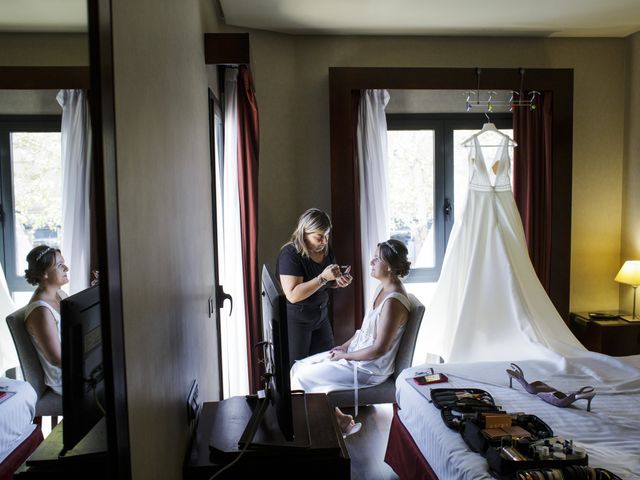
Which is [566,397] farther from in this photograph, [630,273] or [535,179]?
[535,179]

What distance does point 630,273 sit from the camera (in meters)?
4.20

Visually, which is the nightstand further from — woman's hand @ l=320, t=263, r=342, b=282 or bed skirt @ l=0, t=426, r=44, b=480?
bed skirt @ l=0, t=426, r=44, b=480

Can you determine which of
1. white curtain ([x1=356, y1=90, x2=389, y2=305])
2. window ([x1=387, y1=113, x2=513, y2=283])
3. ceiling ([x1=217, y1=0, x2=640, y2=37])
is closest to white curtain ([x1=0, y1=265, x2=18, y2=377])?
ceiling ([x1=217, y1=0, x2=640, y2=37])

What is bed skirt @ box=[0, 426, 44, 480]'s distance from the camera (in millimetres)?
462

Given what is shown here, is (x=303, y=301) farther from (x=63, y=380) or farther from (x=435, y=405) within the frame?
(x=63, y=380)

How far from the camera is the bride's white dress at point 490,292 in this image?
142 inches

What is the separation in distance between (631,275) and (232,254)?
9.82 ft

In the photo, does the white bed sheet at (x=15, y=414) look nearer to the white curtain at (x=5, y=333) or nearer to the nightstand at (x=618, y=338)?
the white curtain at (x=5, y=333)

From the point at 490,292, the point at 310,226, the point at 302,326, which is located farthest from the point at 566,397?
the point at 310,226

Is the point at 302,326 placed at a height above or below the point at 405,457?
above

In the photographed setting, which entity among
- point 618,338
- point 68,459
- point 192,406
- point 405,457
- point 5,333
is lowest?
point 405,457

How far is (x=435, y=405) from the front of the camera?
8.02ft

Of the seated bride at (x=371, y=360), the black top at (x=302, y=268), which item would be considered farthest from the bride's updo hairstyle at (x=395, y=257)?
the black top at (x=302, y=268)

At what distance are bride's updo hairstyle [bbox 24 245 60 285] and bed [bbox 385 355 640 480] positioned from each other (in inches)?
67.7
